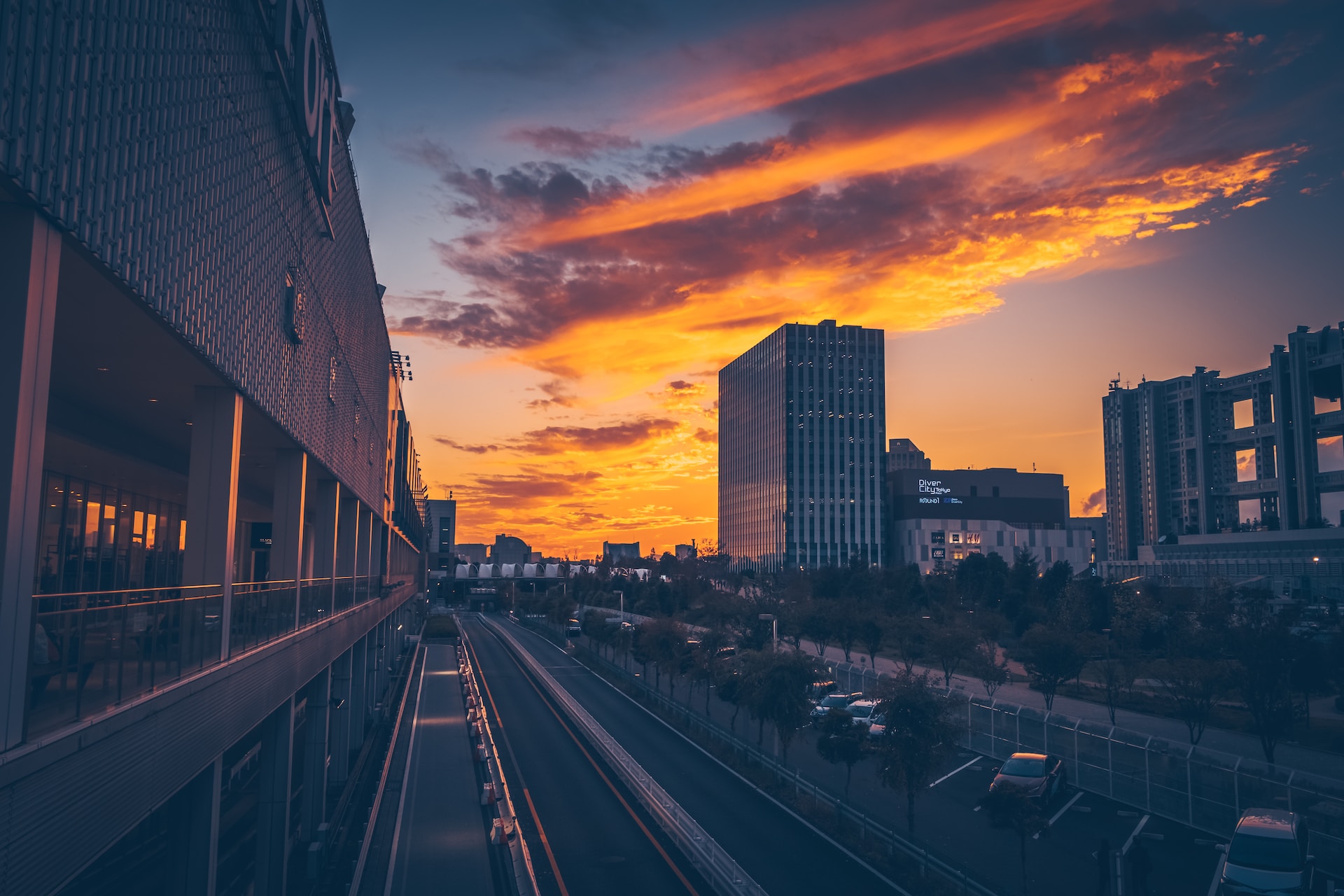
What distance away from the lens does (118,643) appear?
9.52 m

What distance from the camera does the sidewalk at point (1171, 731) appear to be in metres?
34.3

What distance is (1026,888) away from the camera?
21938mm

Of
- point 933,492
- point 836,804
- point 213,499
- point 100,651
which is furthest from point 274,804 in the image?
point 933,492

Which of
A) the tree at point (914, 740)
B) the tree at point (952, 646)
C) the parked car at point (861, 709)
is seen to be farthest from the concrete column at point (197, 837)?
the tree at point (952, 646)

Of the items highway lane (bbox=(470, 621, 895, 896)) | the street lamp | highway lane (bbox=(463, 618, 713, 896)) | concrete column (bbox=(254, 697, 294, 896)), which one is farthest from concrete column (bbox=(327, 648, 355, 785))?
the street lamp

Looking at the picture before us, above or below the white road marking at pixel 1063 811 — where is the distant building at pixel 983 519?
above

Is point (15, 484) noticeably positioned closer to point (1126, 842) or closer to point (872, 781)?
point (1126, 842)

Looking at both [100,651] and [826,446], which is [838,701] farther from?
[826,446]

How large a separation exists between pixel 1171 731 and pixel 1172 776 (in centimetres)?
1510

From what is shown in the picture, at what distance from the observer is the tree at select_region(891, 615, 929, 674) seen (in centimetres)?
5781

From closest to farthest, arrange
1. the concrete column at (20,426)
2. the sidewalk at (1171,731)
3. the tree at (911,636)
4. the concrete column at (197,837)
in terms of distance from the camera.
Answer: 1. the concrete column at (20,426)
2. the concrete column at (197,837)
3. the sidewalk at (1171,731)
4. the tree at (911,636)

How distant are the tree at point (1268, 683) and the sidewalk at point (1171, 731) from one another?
4.23 ft

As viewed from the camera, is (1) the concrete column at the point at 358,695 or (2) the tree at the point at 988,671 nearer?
(1) the concrete column at the point at 358,695

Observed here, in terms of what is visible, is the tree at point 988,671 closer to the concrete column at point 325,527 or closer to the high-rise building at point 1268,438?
the concrete column at point 325,527
